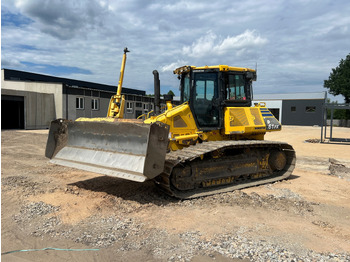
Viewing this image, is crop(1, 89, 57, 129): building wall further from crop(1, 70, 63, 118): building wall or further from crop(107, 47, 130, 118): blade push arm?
crop(107, 47, 130, 118): blade push arm

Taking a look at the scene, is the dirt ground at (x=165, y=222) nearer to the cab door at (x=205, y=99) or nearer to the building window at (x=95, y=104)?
the cab door at (x=205, y=99)

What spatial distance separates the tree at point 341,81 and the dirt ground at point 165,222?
145ft

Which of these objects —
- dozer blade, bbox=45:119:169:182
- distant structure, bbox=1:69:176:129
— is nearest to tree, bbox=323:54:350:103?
distant structure, bbox=1:69:176:129

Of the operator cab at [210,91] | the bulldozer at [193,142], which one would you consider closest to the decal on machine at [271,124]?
the bulldozer at [193,142]

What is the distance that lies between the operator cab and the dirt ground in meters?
1.93

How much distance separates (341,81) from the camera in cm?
4469

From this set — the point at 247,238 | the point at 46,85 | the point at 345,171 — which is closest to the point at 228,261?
the point at 247,238

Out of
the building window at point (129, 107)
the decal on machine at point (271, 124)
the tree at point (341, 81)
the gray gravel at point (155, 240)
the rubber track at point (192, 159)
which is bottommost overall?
the gray gravel at point (155, 240)

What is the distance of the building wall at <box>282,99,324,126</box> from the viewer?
143ft

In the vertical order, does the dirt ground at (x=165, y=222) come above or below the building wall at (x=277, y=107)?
below

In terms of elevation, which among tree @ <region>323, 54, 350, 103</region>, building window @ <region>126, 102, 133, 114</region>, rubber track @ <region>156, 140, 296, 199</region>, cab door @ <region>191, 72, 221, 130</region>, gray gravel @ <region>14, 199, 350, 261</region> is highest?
tree @ <region>323, 54, 350, 103</region>

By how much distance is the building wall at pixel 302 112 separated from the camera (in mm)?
43531

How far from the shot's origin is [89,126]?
6340 millimetres

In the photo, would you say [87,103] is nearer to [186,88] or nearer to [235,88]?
[186,88]
